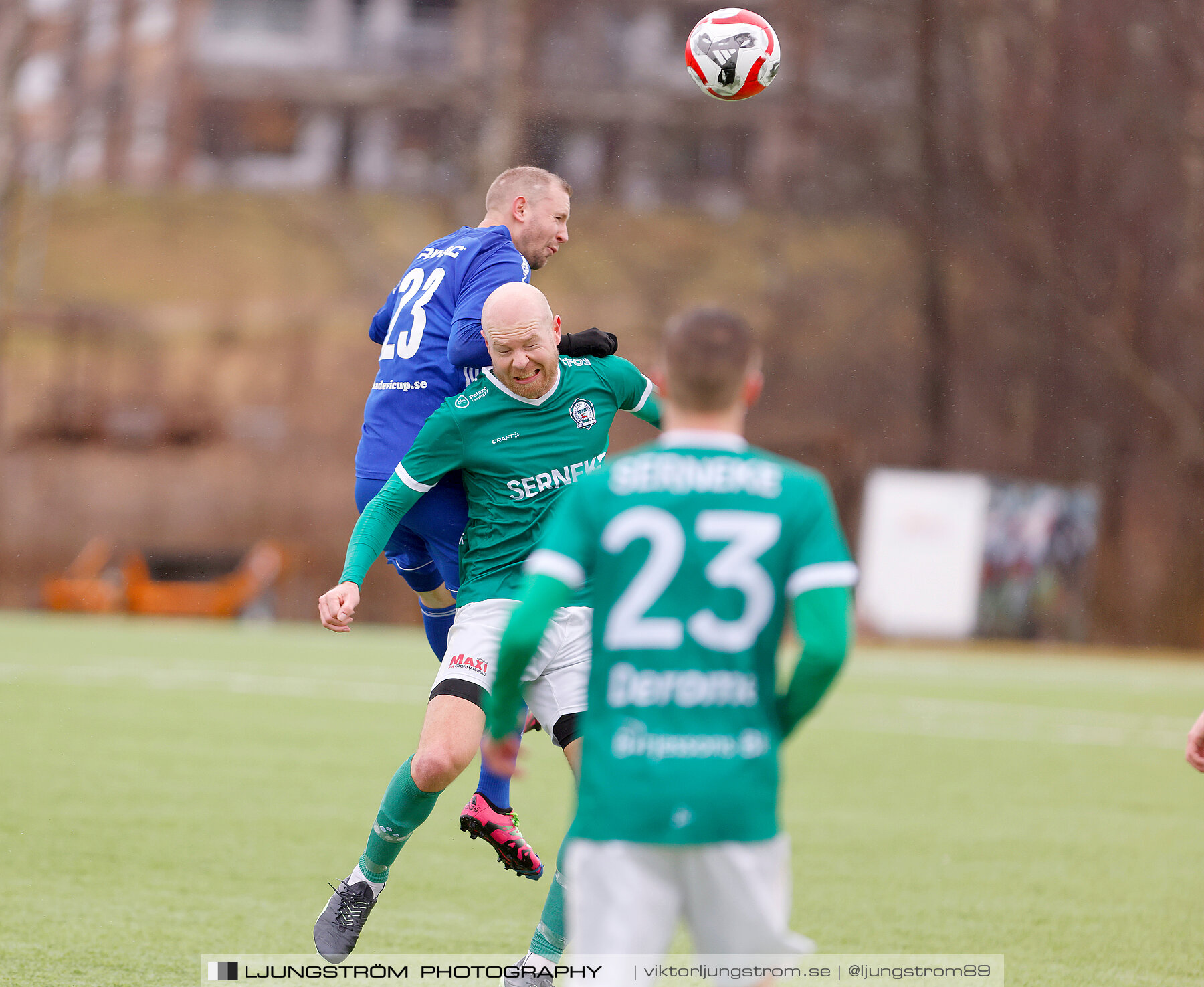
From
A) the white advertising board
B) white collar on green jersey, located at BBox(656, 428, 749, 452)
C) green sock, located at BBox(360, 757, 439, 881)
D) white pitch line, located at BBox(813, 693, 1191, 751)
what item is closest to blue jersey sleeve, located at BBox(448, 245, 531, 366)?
green sock, located at BBox(360, 757, 439, 881)

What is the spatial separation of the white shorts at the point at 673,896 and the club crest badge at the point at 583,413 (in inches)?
82.7

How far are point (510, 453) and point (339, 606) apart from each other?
0.75 metres

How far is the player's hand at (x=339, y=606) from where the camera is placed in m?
4.63

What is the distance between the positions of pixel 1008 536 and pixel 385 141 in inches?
975

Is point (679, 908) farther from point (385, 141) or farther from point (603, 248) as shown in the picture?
point (385, 141)

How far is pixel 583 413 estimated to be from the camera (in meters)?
5.07

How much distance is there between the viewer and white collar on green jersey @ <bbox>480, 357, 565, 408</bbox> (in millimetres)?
4938

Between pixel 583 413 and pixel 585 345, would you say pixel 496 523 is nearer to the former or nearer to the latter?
pixel 583 413

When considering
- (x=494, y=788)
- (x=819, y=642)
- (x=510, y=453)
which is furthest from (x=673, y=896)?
(x=494, y=788)

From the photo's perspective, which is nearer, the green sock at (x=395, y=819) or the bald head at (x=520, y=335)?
the bald head at (x=520, y=335)

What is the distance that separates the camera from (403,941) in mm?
5789

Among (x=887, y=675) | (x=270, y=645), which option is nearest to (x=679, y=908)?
(x=887, y=675)

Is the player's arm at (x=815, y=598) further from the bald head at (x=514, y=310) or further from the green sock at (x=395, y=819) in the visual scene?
the green sock at (x=395, y=819)

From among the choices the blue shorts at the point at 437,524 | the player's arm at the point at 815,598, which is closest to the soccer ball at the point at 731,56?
the blue shorts at the point at 437,524
